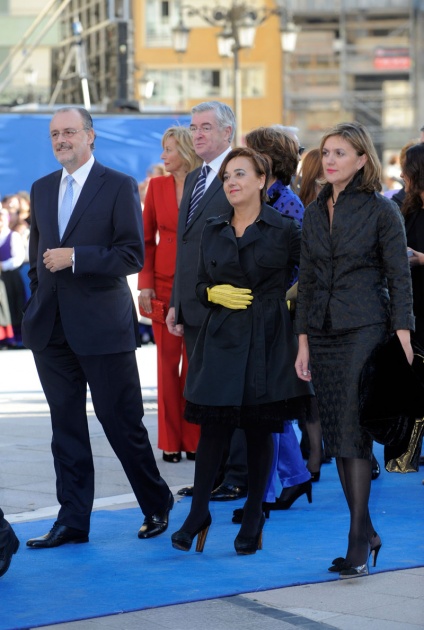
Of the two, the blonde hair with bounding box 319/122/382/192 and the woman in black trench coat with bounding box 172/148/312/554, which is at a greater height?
the blonde hair with bounding box 319/122/382/192

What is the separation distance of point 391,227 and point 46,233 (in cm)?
167

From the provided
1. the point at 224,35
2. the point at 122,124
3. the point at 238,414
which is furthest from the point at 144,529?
the point at 224,35

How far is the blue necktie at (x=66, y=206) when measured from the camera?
21.1 ft

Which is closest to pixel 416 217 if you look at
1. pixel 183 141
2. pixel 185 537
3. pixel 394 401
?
pixel 183 141

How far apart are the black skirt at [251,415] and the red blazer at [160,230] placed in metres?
2.70

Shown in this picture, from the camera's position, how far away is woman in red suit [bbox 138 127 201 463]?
28.6ft

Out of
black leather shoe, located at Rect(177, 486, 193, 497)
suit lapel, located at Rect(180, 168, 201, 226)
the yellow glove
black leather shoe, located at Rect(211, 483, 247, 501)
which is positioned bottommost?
black leather shoe, located at Rect(177, 486, 193, 497)

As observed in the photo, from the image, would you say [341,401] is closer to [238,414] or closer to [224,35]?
[238,414]

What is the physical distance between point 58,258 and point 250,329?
3.01 ft

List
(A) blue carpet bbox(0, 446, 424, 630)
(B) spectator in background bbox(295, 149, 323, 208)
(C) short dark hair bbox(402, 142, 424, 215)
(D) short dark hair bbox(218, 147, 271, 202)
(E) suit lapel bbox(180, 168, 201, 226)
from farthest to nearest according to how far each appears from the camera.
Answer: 1. (B) spectator in background bbox(295, 149, 323, 208)
2. (C) short dark hair bbox(402, 142, 424, 215)
3. (E) suit lapel bbox(180, 168, 201, 226)
4. (D) short dark hair bbox(218, 147, 271, 202)
5. (A) blue carpet bbox(0, 446, 424, 630)

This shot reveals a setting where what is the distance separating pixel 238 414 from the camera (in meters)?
6.12

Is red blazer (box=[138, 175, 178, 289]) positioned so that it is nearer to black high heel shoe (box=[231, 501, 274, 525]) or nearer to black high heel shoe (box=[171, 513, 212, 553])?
black high heel shoe (box=[231, 501, 274, 525])

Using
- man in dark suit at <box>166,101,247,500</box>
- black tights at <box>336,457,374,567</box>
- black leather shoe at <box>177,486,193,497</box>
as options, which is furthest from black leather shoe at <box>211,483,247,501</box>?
black tights at <box>336,457,374,567</box>

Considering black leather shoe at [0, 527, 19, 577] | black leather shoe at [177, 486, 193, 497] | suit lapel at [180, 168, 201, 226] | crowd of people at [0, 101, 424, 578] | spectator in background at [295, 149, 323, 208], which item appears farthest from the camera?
spectator in background at [295, 149, 323, 208]
